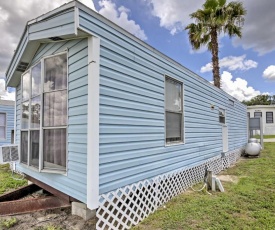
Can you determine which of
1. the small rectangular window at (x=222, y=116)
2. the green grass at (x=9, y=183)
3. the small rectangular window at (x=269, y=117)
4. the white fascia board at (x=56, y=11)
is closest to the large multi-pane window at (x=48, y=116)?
the white fascia board at (x=56, y=11)

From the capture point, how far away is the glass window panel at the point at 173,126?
4651 mm

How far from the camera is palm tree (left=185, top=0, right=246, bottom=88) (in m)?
12.0

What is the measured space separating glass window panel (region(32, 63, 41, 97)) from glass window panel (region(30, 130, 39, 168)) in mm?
818

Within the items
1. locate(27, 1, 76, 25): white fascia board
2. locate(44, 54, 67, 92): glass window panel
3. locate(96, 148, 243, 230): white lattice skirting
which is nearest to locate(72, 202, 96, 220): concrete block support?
locate(96, 148, 243, 230): white lattice skirting

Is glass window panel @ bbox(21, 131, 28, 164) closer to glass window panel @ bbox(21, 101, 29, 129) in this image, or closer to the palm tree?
glass window panel @ bbox(21, 101, 29, 129)

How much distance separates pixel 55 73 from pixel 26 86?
159 cm

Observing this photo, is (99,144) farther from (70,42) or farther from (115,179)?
(70,42)

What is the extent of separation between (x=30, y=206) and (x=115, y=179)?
1670 mm

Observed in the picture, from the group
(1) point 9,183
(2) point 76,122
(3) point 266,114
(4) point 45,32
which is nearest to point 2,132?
(1) point 9,183

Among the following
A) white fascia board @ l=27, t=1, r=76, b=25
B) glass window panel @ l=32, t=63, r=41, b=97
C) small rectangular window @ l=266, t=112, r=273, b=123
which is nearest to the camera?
white fascia board @ l=27, t=1, r=76, b=25

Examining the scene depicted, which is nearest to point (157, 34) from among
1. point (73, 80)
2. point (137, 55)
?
point (137, 55)

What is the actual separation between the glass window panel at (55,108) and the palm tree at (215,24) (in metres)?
11.3

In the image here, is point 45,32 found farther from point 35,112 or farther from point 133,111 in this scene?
point 133,111

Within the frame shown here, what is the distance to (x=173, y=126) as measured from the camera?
15.9ft
